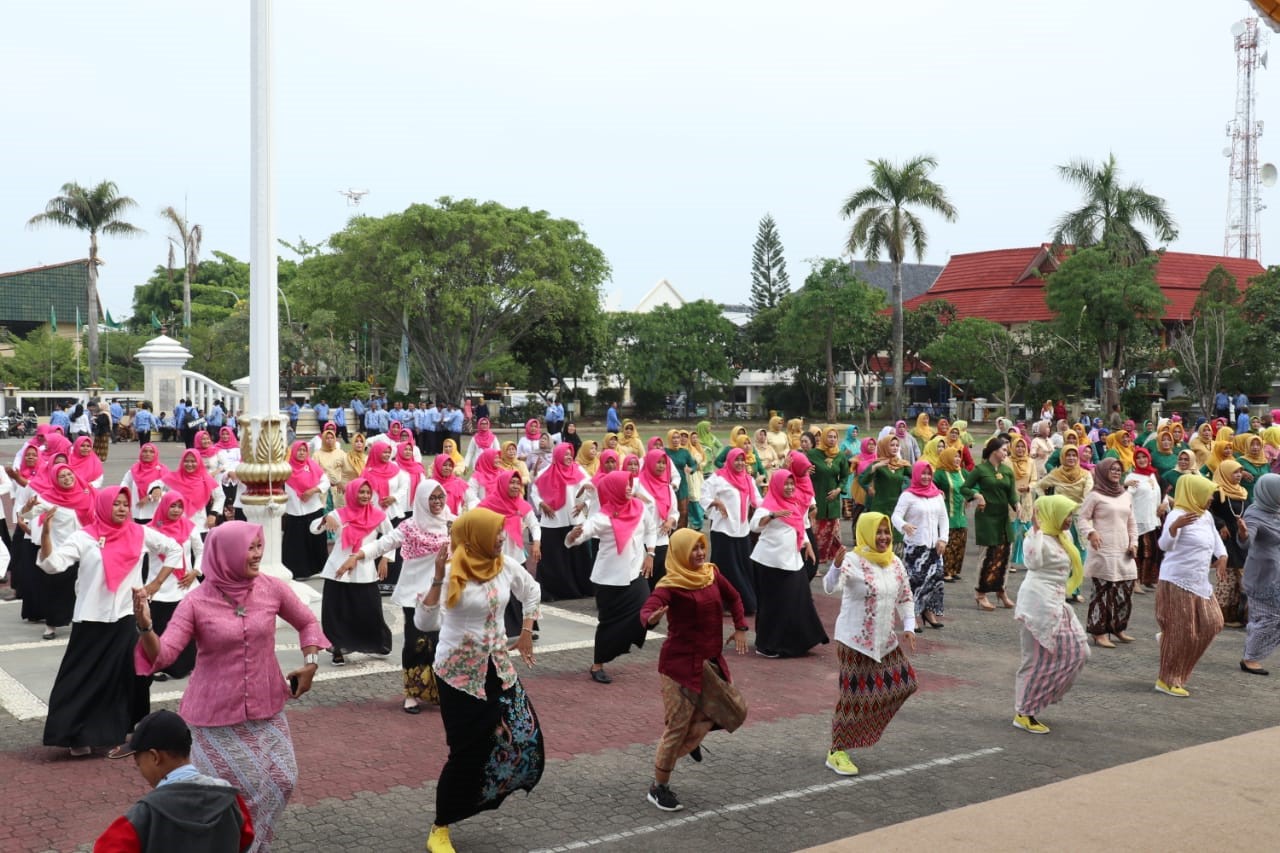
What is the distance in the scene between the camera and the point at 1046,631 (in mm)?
7582

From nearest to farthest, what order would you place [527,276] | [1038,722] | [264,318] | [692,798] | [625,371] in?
[692,798], [1038,722], [264,318], [527,276], [625,371]

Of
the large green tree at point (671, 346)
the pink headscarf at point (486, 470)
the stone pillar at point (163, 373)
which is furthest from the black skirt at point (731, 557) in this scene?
the large green tree at point (671, 346)

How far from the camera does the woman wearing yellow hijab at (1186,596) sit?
28.2 ft

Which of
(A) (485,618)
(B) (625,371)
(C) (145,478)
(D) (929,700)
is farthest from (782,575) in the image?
(B) (625,371)

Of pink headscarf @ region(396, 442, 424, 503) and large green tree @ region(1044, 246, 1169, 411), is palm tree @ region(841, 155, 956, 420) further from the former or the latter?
pink headscarf @ region(396, 442, 424, 503)

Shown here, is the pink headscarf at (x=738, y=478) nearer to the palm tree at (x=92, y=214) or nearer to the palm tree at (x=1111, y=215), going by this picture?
the palm tree at (x=1111, y=215)

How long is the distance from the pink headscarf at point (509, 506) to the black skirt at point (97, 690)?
332 centimetres

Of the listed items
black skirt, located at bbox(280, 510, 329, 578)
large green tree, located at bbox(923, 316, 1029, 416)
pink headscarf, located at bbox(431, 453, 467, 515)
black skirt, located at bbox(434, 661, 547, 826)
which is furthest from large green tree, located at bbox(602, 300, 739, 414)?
black skirt, located at bbox(434, 661, 547, 826)

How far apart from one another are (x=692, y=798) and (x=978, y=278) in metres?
52.5

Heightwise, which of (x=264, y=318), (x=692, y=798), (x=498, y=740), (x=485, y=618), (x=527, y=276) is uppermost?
(x=527, y=276)

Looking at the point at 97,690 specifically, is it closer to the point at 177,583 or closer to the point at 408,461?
the point at 177,583

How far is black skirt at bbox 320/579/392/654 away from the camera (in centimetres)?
922

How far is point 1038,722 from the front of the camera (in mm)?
7773

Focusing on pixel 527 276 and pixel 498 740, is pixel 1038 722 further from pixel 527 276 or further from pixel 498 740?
pixel 527 276
